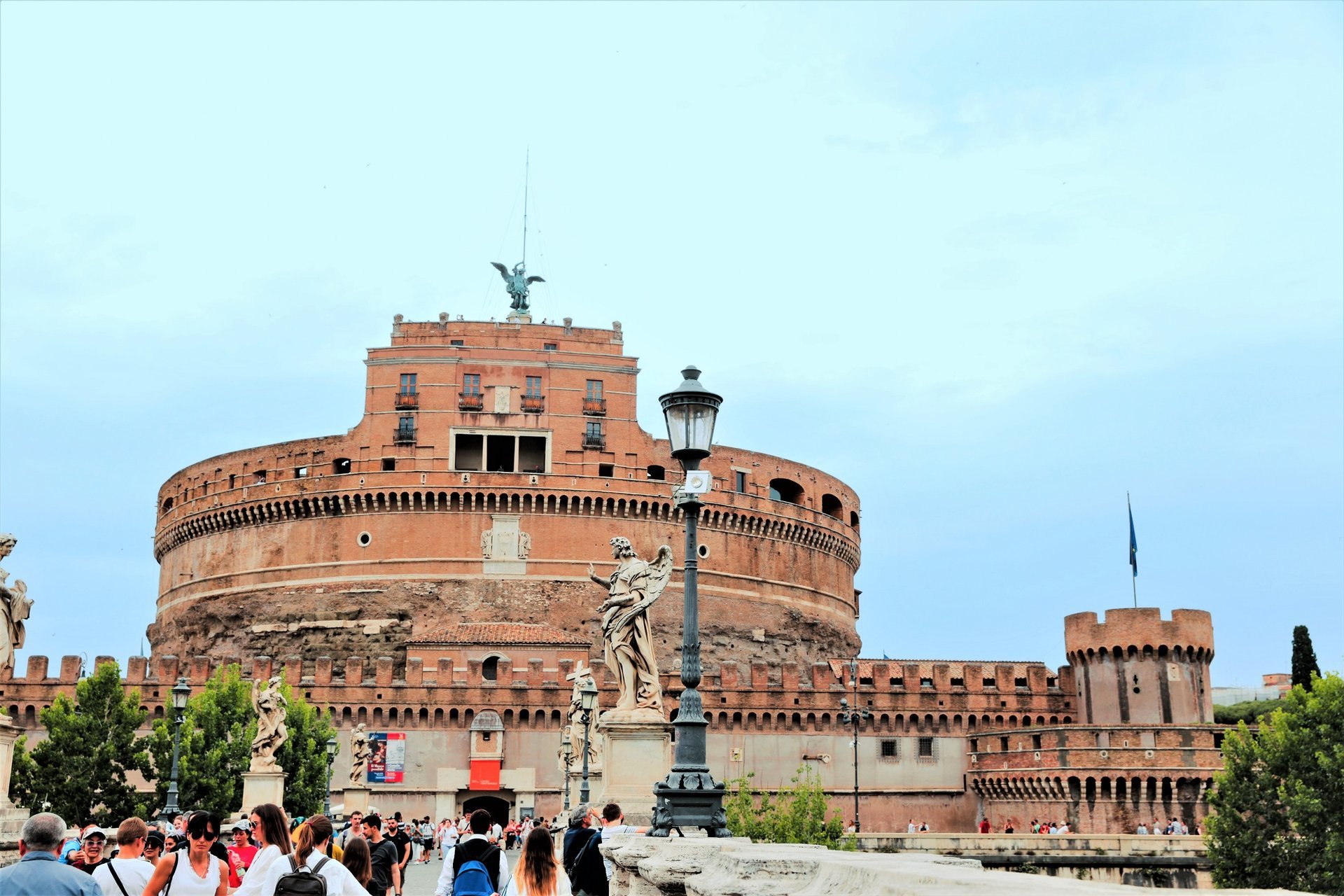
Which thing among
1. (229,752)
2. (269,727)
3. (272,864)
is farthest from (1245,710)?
(272,864)

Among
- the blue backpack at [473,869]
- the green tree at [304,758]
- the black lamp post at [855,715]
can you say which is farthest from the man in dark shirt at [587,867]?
the black lamp post at [855,715]

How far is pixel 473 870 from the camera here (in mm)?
7191

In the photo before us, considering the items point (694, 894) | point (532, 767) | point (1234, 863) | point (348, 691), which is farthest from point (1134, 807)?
point (694, 894)

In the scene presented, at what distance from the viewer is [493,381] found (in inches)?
2183

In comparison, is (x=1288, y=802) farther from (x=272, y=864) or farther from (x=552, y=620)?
(x=552, y=620)

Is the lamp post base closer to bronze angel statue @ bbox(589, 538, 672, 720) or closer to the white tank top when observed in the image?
the white tank top

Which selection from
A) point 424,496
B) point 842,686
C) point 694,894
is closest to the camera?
point 694,894

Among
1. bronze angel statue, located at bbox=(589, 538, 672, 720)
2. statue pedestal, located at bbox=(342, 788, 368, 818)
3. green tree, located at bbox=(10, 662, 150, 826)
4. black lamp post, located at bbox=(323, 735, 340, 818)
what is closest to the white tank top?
bronze angel statue, located at bbox=(589, 538, 672, 720)

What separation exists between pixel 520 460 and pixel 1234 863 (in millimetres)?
32328

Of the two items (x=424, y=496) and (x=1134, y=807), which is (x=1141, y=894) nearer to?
(x=1134, y=807)

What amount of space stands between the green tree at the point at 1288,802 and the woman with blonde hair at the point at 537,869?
2568cm

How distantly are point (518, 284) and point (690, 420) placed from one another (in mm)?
52821

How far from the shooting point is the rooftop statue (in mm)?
13227

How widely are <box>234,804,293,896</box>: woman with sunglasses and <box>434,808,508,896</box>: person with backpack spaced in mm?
908
